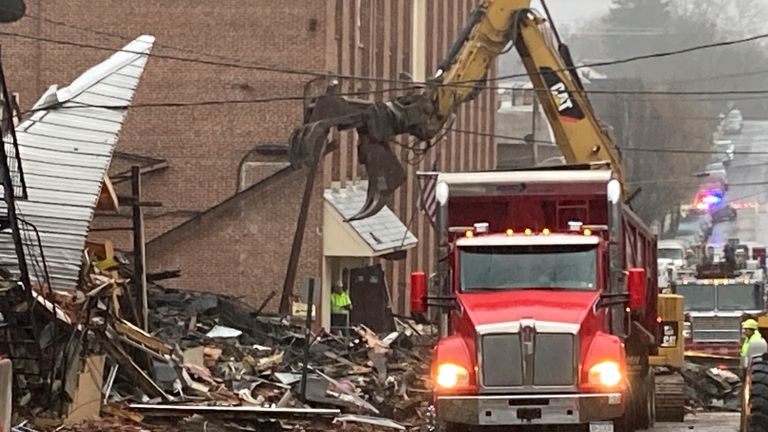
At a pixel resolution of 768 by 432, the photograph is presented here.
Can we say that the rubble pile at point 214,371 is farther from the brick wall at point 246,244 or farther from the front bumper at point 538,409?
the brick wall at point 246,244

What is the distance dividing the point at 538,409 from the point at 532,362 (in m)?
0.49

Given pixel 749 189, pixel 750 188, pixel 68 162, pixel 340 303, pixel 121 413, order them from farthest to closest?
1. pixel 749 189
2. pixel 750 188
3. pixel 340 303
4. pixel 68 162
5. pixel 121 413

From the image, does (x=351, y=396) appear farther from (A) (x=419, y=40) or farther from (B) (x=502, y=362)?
(A) (x=419, y=40)

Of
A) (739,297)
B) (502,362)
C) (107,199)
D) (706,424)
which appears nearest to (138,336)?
→ (107,199)

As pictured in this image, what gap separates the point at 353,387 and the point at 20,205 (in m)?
6.16

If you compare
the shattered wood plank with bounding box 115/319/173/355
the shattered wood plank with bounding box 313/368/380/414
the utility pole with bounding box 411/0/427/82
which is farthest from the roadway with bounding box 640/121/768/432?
the shattered wood plank with bounding box 115/319/173/355

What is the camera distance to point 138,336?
21312mm

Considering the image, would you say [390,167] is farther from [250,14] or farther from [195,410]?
[250,14]

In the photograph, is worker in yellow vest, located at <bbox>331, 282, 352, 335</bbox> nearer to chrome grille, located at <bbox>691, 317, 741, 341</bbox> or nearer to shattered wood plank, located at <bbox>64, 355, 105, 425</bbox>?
chrome grille, located at <bbox>691, 317, 741, 341</bbox>

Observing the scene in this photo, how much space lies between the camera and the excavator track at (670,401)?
24.3 m

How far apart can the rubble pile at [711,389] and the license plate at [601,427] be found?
1407cm

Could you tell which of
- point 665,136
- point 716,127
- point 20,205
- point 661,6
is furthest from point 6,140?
point 661,6

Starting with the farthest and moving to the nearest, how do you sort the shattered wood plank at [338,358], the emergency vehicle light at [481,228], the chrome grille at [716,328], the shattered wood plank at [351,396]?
1. the chrome grille at [716,328]
2. the shattered wood plank at [338,358]
3. the shattered wood plank at [351,396]
4. the emergency vehicle light at [481,228]

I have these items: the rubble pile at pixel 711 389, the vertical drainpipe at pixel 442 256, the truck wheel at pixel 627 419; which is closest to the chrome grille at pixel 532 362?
the truck wheel at pixel 627 419
